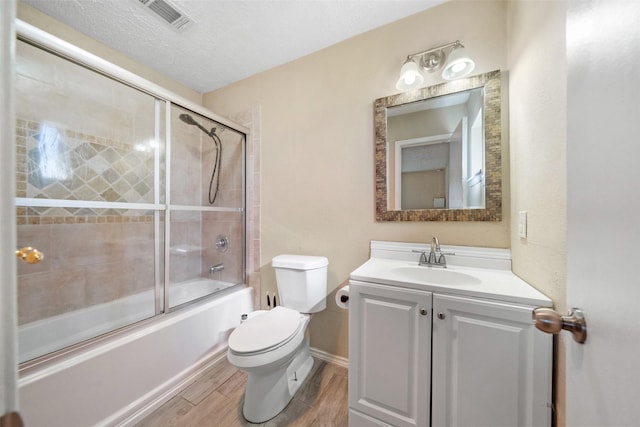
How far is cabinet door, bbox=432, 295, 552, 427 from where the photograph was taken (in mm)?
794

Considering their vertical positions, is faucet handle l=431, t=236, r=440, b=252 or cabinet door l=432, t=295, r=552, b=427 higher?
faucet handle l=431, t=236, r=440, b=252

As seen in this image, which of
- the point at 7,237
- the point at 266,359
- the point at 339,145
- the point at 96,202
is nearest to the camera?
the point at 7,237

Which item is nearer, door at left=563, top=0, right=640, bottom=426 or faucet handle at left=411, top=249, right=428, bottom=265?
door at left=563, top=0, right=640, bottom=426

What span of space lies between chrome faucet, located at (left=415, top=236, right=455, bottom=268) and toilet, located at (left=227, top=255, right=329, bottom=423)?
65 centimetres

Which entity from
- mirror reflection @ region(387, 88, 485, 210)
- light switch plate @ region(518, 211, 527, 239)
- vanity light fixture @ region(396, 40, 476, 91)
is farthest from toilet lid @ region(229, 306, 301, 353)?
vanity light fixture @ region(396, 40, 476, 91)

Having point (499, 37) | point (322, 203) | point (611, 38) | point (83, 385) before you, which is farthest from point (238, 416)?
point (499, 37)

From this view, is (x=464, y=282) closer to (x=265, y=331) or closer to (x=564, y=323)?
(x=564, y=323)

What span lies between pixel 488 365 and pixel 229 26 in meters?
2.34

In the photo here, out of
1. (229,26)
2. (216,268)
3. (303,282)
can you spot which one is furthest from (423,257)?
(229,26)

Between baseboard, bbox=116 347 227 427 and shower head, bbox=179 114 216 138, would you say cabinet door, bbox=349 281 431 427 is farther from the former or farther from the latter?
shower head, bbox=179 114 216 138

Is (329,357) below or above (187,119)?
below

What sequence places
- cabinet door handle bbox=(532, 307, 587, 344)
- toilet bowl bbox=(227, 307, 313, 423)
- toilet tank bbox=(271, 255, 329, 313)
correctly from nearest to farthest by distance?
cabinet door handle bbox=(532, 307, 587, 344) < toilet bowl bbox=(227, 307, 313, 423) < toilet tank bbox=(271, 255, 329, 313)

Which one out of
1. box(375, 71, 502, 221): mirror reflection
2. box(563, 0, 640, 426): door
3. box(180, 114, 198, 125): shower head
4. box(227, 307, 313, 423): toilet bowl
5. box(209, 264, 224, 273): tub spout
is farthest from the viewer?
box(209, 264, 224, 273): tub spout

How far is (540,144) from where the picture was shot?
887 mm
